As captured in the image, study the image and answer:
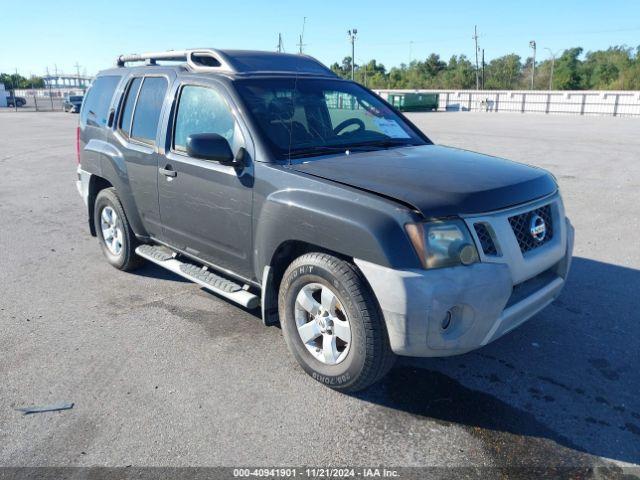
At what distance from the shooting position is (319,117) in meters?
→ 4.21

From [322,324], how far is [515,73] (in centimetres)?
10344

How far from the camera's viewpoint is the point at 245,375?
3.58 m

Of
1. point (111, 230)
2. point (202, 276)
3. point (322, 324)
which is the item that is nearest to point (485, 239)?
point (322, 324)

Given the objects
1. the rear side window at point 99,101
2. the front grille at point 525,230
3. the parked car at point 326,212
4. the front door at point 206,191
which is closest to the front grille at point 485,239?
the parked car at point 326,212

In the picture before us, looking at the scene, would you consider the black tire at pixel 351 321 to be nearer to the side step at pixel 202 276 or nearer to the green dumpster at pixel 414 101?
the side step at pixel 202 276

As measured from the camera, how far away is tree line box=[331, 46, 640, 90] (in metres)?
70.6

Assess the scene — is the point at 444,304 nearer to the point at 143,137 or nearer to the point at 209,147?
the point at 209,147

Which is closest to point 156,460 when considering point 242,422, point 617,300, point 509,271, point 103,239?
point 242,422

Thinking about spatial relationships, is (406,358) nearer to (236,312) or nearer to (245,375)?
(245,375)

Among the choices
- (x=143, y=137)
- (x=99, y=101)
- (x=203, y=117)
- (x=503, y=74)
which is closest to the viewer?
(x=203, y=117)

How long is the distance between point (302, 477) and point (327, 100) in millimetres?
2904

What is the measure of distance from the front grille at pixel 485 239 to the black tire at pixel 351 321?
0.67m

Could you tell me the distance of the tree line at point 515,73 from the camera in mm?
70625

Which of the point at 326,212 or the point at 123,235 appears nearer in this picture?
the point at 326,212
